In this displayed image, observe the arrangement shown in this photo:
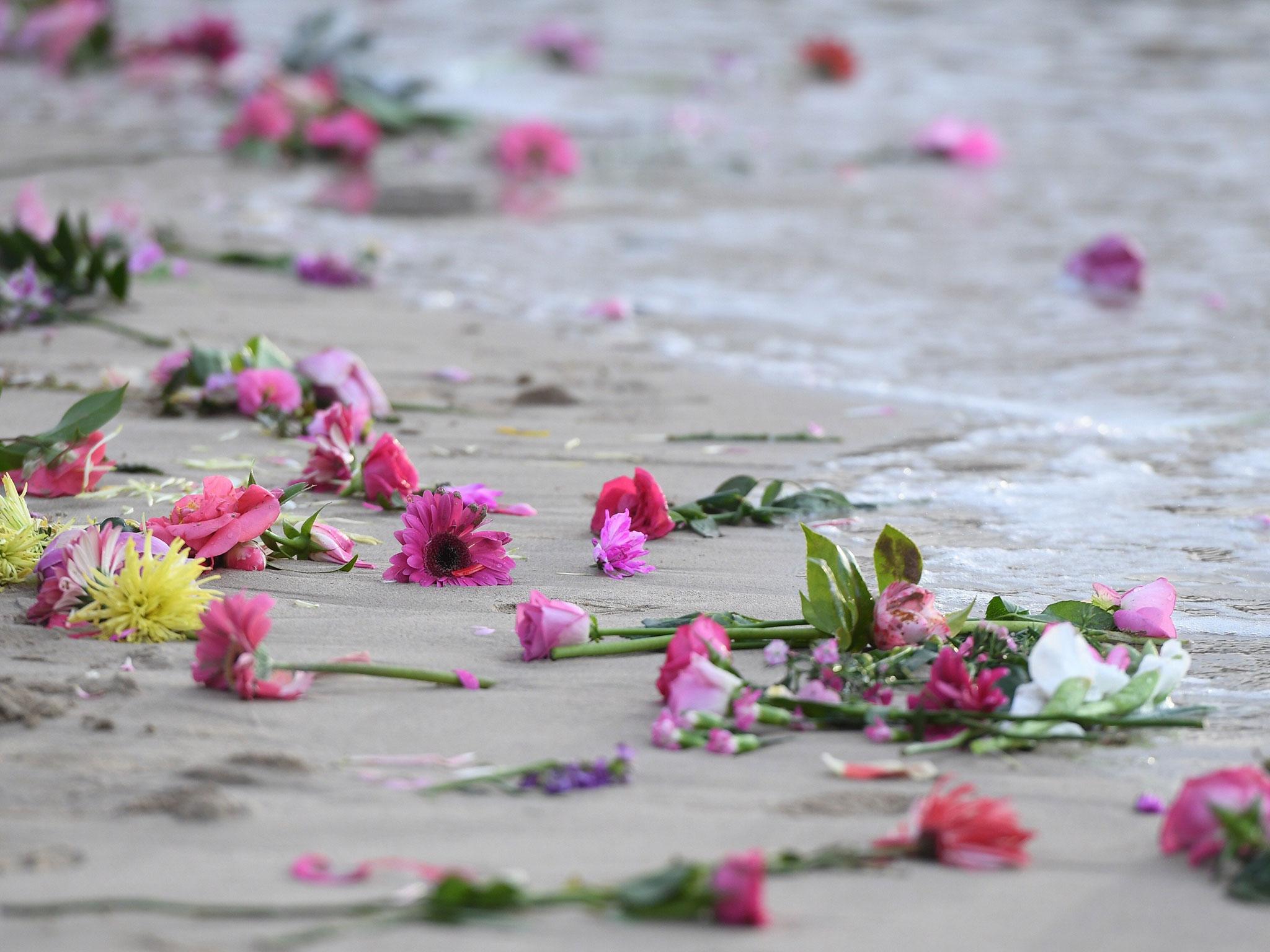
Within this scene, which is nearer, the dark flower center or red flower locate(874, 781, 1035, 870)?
red flower locate(874, 781, 1035, 870)

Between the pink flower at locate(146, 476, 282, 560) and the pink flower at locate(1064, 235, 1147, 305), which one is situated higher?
the pink flower at locate(1064, 235, 1147, 305)

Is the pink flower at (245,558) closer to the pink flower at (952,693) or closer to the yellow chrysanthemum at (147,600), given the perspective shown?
the yellow chrysanthemum at (147,600)

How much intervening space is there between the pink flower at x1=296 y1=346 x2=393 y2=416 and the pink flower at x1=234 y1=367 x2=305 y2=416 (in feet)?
0.12

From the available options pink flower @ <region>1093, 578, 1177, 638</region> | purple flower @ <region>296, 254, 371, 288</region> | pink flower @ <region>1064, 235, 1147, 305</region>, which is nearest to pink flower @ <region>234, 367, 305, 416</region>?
pink flower @ <region>1093, 578, 1177, 638</region>

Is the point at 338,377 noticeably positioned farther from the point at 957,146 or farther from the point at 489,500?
the point at 957,146

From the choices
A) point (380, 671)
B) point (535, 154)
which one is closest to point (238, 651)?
point (380, 671)

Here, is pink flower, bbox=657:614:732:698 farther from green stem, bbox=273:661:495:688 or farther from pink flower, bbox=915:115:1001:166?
pink flower, bbox=915:115:1001:166

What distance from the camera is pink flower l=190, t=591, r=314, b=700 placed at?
166cm

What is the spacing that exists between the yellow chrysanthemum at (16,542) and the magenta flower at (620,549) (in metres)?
0.75

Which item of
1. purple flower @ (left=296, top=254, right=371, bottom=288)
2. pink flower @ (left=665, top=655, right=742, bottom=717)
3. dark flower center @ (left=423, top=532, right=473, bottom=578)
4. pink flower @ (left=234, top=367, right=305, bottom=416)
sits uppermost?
purple flower @ (left=296, top=254, right=371, bottom=288)

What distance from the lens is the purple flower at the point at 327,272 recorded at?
4.67 m

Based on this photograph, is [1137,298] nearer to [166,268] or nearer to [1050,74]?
[166,268]

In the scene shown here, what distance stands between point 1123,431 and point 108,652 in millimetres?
2321

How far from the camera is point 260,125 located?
277 inches
